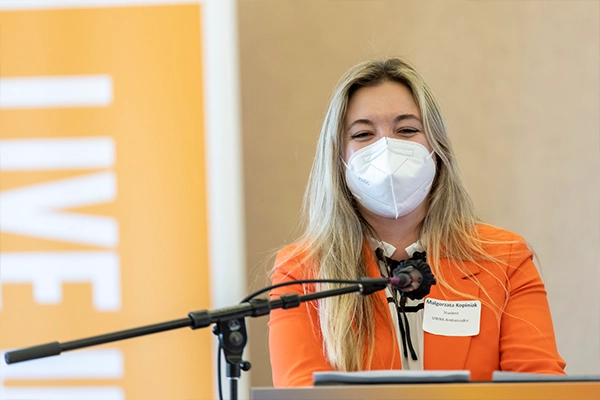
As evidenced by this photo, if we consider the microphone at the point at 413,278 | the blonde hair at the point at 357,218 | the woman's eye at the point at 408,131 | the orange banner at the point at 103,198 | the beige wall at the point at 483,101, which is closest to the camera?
the microphone at the point at 413,278

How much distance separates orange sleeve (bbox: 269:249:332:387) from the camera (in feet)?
6.13

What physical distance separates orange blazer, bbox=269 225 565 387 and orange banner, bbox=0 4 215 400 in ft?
2.95

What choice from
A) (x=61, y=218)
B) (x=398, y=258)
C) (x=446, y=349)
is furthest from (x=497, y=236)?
(x=61, y=218)

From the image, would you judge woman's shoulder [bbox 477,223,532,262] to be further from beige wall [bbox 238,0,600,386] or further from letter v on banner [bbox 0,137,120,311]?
letter v on banner [bbox 0,137,120,311]

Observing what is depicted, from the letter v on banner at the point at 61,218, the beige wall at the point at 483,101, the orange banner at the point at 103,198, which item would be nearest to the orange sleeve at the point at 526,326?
the beige wall at the point at 483,101

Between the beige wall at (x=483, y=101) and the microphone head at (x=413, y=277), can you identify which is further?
the beige wall at (x=483, y=101)

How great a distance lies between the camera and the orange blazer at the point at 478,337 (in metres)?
1.89

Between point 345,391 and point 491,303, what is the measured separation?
1.03 m

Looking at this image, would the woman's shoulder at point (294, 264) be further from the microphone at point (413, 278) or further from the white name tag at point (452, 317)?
the microphone at point (413, 278)

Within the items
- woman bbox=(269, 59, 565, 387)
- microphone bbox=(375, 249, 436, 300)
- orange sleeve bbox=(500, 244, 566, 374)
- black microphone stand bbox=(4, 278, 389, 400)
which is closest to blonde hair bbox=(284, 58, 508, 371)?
woman bbox=(269, 59, 565, 387)

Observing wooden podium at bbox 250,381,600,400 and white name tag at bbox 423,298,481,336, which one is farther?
white name tag at bbox 423,298,481,336

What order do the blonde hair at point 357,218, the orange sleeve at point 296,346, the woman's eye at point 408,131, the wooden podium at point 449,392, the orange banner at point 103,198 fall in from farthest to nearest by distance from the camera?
the orange banner at point 103,198 → the woman's eye at point 408,131 → the blonde hair at point 357,218 → the orange sleeve at point 296,346 → the wooden podium at point 449,392

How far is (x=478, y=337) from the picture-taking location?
1954 millimetres

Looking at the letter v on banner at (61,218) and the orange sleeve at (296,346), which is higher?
the letter v on banner at (61,218)
